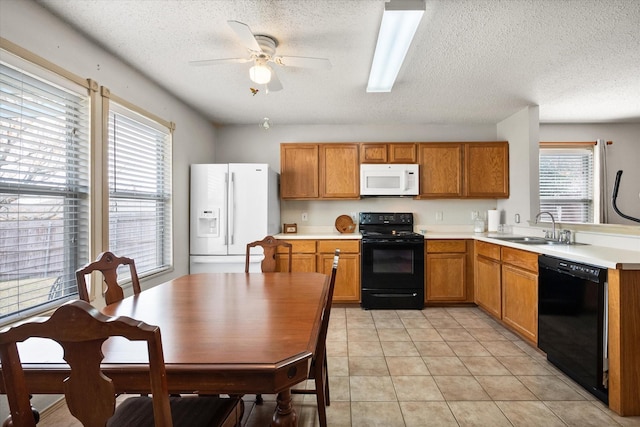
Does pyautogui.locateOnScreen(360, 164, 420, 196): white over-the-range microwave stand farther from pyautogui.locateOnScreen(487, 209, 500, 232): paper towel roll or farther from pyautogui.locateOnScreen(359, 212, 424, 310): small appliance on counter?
pyautogui.locateOnScreen(487, 209, 500, 232): paper towel roll

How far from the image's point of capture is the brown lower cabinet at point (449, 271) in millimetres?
3938

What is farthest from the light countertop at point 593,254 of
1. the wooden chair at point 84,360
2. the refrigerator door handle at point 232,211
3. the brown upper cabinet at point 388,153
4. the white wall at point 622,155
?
the refrigerator door handle at point 232,211

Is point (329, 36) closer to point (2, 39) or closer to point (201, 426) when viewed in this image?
point (2, 39)

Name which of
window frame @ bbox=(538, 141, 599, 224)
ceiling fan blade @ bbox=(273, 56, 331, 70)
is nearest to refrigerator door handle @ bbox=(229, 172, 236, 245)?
ceiling fan blade @ bbox=(273, 56, 331, 70)

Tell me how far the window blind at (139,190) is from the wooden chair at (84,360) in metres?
1.99

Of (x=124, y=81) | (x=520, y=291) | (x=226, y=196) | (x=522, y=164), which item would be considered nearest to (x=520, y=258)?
(x=520, y=291)

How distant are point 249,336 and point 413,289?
315 centimetres

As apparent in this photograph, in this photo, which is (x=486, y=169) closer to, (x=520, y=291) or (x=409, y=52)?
(x=520, y=291)

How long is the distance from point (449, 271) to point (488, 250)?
1.89ft

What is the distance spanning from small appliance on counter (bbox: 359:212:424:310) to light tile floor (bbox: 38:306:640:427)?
0.63m

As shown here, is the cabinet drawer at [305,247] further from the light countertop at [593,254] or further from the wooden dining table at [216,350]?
the wooden dining table at [216,350]

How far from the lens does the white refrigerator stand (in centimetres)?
366

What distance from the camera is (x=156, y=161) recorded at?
3.19 metres

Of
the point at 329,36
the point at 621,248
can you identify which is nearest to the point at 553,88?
the point at 621,248
